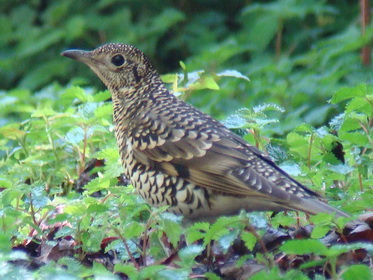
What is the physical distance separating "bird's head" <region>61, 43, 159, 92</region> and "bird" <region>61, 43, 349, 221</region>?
0.20m

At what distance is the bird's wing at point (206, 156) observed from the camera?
469cm

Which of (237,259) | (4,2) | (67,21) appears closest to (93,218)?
(237,259)

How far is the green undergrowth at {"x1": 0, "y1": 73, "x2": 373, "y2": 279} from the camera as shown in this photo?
4121 millimetres

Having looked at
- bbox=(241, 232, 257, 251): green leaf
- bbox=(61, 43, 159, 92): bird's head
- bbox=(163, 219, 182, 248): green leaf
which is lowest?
bbox=(241, 232, 257, 251): green leaf

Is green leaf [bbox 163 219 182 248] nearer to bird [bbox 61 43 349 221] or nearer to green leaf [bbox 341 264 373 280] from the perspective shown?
bird [bbox 61 43 349 221]

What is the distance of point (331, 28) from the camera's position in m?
10.8

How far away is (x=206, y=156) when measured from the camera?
488 centimetres

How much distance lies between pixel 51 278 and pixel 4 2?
9066 mm

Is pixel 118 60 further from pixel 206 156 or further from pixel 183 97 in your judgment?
pixel 206 156

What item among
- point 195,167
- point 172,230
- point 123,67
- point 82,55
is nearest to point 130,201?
point 195,167

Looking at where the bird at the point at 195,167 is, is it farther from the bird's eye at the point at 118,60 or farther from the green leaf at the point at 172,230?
the green leaf at the point at 172,230

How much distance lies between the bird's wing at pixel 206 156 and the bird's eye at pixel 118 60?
510 millimetres

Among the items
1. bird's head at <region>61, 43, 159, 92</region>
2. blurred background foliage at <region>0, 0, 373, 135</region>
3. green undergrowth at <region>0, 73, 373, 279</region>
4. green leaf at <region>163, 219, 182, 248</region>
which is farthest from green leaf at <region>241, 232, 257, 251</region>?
blurred background foliage at <region>0, 0, 373, 135</region>

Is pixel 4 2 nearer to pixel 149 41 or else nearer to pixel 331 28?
pixel 149 41
